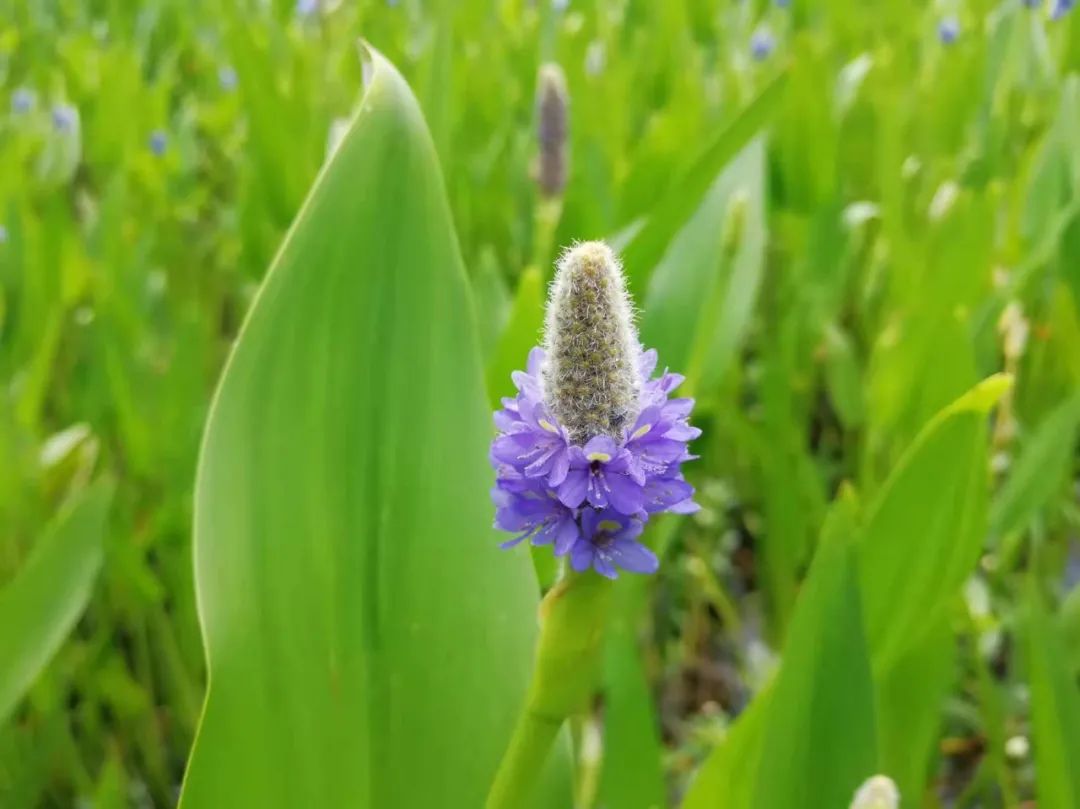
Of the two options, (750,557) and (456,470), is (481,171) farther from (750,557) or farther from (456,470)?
(456,470)

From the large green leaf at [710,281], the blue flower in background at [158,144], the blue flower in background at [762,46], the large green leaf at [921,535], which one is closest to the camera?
the large green leaf at [921,535]

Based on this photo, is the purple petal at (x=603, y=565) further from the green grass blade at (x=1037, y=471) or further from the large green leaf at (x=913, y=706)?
the green grass blade at (x=1037, y=471)

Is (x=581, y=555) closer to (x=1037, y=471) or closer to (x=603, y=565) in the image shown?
(x=603, y=565)

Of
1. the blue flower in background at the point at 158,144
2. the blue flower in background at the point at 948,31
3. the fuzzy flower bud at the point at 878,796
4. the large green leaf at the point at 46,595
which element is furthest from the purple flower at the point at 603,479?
the blue flower in background at the point at 948,31

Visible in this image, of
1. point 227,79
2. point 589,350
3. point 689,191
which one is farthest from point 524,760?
point 227,79

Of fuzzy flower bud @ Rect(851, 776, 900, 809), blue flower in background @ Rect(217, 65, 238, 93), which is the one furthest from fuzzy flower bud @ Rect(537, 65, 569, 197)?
blue flower in background @ Rect(217, 65, 238, 93)

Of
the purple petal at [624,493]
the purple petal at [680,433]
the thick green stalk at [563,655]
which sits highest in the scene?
the purple petal at [680,433]
